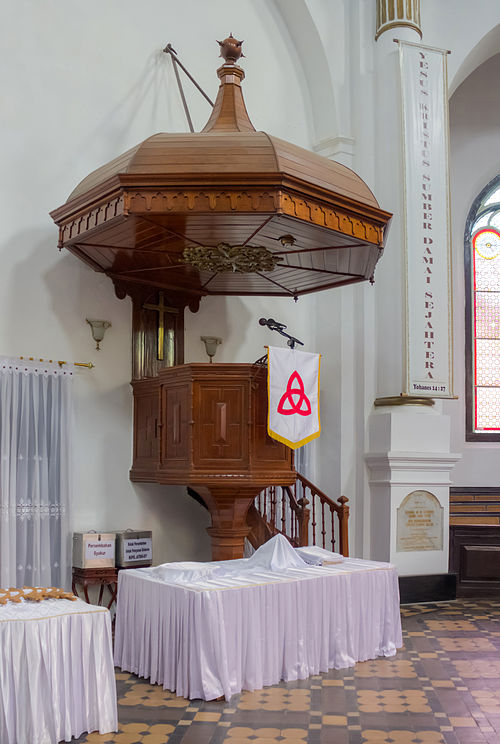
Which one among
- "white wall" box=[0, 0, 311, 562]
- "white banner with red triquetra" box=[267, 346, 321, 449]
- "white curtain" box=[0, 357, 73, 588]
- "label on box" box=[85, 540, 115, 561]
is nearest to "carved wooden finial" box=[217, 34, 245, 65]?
"white wall" box=[0, 0, 311, 562]

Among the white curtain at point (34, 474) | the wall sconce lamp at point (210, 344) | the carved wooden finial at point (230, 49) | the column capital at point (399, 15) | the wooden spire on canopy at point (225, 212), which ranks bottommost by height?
the white curtain at point (34, 474)

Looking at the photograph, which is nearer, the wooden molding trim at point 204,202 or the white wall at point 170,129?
the wooden molding trim at point 204,202

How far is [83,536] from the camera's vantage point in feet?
24.2

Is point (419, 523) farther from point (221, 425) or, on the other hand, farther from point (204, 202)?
point (204, 202)

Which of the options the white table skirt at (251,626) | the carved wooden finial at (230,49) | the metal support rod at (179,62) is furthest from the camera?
the metal support rod at (179,62)

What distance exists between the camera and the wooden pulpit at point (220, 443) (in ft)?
23.7

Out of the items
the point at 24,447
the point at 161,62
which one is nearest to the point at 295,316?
the point at 161,62

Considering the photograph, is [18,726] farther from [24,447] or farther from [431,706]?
[24,447]

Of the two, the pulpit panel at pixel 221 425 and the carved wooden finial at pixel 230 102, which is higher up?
the carved wooden finial at pixel 230 102

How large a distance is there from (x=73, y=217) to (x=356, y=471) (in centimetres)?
457

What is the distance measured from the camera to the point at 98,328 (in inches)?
315

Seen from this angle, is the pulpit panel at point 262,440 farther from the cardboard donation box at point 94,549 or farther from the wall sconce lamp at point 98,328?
the wall sconce lamp at point 98,328

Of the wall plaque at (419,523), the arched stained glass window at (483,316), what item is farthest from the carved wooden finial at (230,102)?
the arched stained glass window at (483,316)

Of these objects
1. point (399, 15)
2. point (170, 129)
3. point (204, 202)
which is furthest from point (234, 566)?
point (399, 15)
